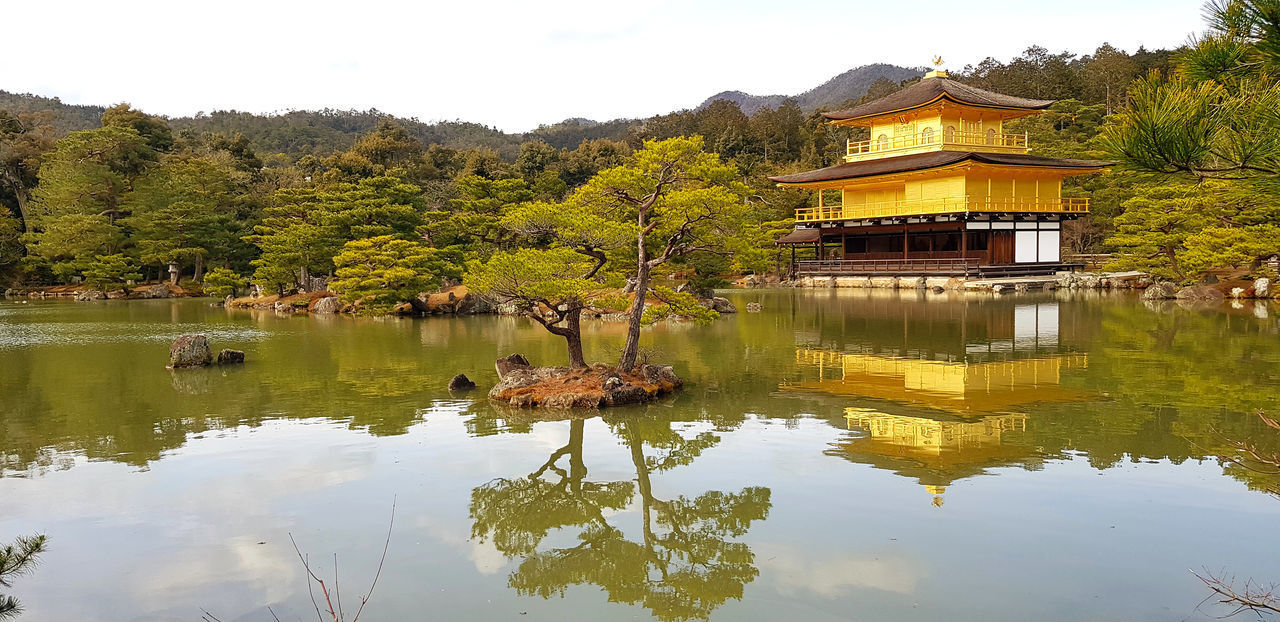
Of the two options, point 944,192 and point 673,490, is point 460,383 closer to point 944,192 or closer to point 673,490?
point 673,490

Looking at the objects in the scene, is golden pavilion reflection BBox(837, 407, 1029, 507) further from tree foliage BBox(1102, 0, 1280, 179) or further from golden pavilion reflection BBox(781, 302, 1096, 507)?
tree foliage BBox(1102, 0, 1280, 179)

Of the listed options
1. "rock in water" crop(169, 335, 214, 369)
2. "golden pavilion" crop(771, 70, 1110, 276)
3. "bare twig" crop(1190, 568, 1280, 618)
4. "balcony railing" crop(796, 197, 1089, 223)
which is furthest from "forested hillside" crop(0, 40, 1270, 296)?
"rock in water" crop(169, 335, 214, 369)

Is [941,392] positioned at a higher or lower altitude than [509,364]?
lower

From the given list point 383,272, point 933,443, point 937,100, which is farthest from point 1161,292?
point 383,272

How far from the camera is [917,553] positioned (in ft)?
17.9

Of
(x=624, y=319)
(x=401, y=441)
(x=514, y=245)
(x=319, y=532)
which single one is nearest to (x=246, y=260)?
(x=514, y=245)

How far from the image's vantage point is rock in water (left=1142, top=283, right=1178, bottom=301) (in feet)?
85.6

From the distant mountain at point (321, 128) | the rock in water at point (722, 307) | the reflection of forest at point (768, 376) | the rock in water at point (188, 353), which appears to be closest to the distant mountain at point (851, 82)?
the distant mountain at point (321, 128)

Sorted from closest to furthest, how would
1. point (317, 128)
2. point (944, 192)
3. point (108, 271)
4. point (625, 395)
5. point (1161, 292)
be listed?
point (625, 395) → point (1161, 292) → point (944, 192) → point (108, 271) → point (317, 128)

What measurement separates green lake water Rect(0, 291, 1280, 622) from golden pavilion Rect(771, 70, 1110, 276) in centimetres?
1833

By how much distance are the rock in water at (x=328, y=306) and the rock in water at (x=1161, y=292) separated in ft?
85.5

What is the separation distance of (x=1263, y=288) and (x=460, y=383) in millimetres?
25702

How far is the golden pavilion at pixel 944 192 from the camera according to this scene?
32.0 meters

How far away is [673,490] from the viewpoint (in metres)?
7.07
